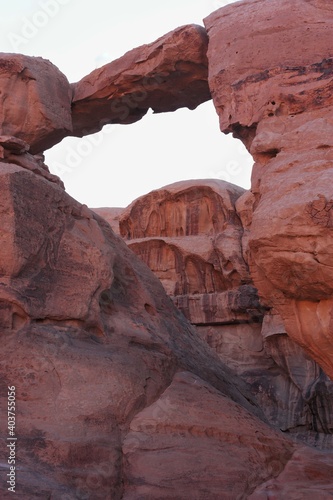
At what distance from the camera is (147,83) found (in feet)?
33.5

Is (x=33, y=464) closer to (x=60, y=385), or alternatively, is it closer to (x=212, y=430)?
(x=60, y=385)

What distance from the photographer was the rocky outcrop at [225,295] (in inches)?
500

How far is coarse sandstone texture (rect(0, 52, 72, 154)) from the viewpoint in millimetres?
9773

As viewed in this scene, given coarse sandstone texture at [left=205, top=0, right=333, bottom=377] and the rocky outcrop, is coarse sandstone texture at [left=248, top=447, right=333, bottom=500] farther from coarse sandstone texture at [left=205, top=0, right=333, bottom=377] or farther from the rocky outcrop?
the rocky outcrop

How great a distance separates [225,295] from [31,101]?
581cm

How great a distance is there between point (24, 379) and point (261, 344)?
28.4ft

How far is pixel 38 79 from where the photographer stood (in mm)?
9945

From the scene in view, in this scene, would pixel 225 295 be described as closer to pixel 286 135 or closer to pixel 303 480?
pixel 286 135

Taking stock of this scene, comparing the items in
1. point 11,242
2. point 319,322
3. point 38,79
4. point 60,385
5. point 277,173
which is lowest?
point 60,385

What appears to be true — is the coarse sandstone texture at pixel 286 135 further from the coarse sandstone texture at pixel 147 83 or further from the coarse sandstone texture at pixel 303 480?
the coarse sandstone texture at pixel 303 480

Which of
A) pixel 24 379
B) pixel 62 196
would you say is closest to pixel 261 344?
pixel 62 196

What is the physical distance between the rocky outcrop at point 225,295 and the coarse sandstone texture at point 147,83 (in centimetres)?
382

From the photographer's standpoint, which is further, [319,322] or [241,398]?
[241,398]

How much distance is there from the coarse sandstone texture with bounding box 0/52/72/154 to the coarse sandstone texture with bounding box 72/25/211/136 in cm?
60
